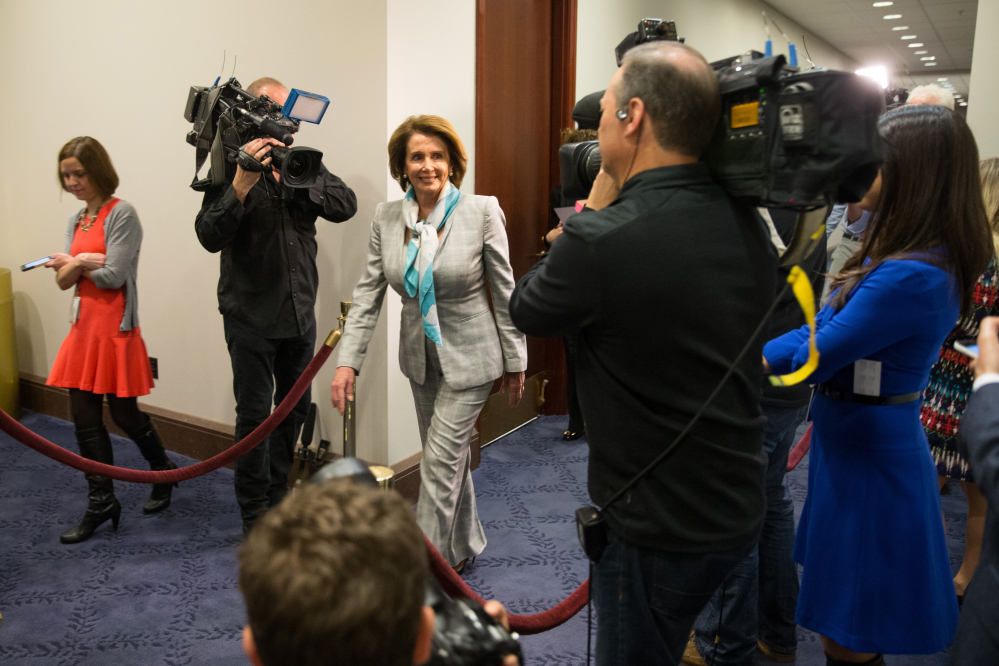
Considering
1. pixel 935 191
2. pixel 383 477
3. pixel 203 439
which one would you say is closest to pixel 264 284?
pixel 203 439

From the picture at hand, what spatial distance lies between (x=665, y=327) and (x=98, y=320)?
2715 millimetres

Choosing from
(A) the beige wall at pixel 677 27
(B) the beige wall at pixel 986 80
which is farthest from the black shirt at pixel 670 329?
(B) the beige wall at pixel 986 80

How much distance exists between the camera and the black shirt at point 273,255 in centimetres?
282

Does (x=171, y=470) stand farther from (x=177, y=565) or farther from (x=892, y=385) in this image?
(x=892, y=385)

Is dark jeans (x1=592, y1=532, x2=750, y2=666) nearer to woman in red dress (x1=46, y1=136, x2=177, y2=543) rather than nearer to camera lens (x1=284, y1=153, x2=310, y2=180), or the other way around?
camera lens (x1=284, y1=153, x2=310, y2=180)

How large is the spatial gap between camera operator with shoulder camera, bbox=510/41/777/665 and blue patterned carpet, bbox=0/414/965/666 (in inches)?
46.0

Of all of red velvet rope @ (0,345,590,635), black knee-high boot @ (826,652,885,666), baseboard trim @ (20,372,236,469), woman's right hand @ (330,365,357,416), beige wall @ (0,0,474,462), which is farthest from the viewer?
baseboard trim @ (20,372,236,469)

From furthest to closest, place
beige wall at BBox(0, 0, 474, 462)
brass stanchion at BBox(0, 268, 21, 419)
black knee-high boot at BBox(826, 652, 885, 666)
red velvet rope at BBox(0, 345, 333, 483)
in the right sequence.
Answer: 1. brass stanchion at BBox(0, 268, 21, 419)
2. beige wall at BBox(0, 0, 474, 462)
3. red velvet rope at BBox(0, 345, 333, 483)
4. black knee-high boot at BBox(826, 652, 885, 666)

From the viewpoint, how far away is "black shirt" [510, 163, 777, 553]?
1.15 m

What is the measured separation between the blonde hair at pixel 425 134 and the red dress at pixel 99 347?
4.40 feet

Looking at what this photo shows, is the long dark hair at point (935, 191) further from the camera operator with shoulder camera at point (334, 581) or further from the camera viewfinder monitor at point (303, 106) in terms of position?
the camera viewfinder monitor at point (303, 106)

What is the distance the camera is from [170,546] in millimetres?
2941

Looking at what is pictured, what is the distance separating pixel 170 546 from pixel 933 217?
285 cm

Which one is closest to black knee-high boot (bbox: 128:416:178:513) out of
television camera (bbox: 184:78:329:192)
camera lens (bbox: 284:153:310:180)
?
television camera (bbox: 184:78:329:192)
